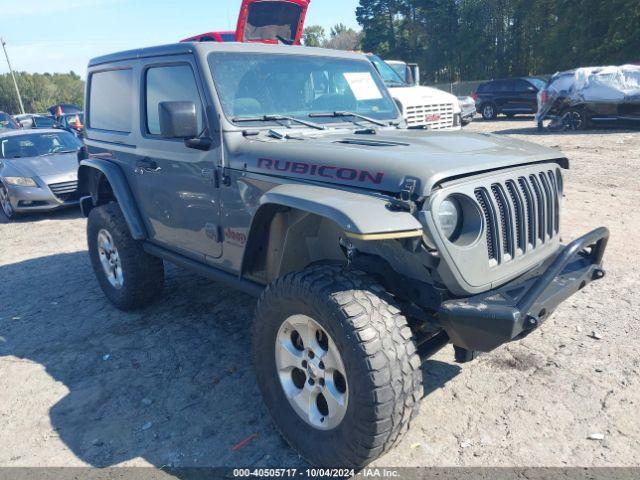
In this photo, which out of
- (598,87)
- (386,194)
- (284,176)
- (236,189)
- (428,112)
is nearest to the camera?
(386,194)

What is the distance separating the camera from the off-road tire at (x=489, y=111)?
23.5m

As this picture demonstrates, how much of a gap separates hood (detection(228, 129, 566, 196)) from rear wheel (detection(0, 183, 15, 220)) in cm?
767

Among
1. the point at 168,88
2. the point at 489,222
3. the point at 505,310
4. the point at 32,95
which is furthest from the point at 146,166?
the point at 32,95

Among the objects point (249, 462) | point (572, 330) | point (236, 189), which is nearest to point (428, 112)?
point (572, 330)

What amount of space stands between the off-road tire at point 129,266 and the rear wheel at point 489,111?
71.9ft

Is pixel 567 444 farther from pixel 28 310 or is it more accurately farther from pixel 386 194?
pixel 28 310

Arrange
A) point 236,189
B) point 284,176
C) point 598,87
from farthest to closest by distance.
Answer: point 598,87 < point 236,189 < point 284,176

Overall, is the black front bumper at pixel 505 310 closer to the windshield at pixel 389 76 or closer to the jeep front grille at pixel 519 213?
the jeep front grille at pixel 519 213

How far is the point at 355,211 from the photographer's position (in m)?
2.34

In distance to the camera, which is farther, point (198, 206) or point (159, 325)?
point (159, 325)

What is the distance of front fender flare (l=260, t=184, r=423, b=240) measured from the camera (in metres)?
2.24

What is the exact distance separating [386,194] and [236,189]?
3.74ft

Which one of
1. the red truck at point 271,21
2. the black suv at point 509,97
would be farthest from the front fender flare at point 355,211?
the black suv at point 509,97

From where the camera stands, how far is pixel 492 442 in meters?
2.83
